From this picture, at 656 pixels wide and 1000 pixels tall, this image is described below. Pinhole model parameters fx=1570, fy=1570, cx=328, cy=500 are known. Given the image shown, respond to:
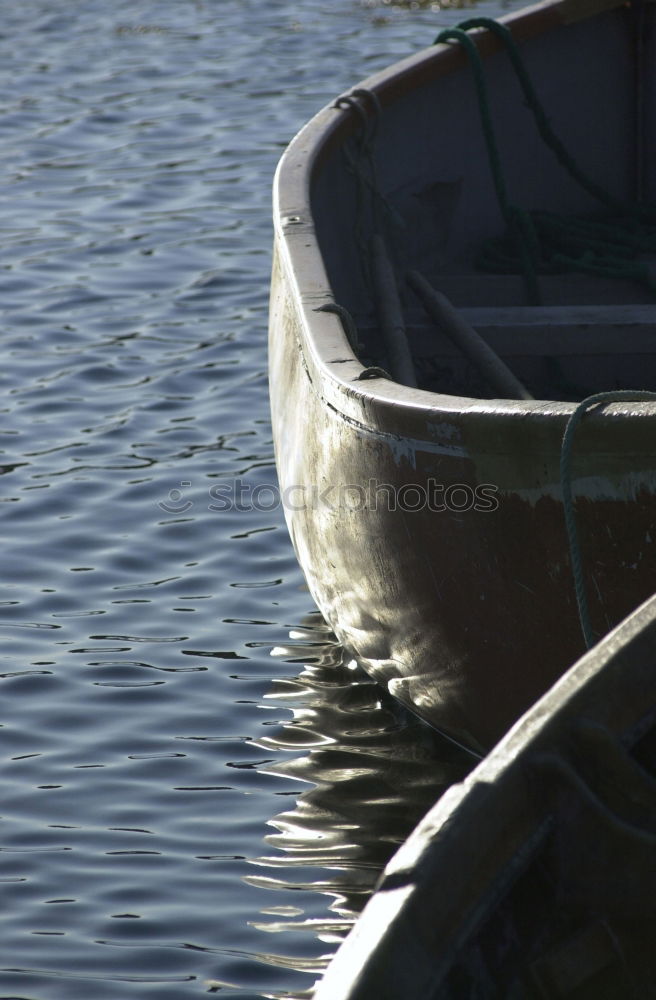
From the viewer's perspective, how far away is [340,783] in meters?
3.38

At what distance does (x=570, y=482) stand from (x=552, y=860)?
0.80m

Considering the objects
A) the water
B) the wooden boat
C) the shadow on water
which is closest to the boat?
the shadow on water

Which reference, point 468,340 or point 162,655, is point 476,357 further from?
point 162,655

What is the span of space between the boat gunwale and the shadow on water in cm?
77

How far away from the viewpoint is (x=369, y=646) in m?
3.36

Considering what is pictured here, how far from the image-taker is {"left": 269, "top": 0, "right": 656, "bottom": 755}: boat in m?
2.62

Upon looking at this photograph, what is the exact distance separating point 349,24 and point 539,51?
28.5 feet

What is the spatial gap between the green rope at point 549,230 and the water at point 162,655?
43.5 inches

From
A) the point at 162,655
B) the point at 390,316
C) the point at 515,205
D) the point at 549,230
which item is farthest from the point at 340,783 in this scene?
the point at 515,205

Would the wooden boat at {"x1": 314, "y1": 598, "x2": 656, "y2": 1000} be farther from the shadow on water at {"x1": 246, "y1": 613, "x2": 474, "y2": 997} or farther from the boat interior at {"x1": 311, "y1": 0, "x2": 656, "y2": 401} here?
the boat interior at {"x1": 311, "y1": 0, "x2": 656, "y2": 401}

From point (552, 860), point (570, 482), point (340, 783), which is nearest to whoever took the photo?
point (552, 860)

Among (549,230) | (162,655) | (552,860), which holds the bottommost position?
(162,655)

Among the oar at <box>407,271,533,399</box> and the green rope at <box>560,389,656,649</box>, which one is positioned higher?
the green rope at <box>560,389,656,649</box>

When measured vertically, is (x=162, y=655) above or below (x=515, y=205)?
below
